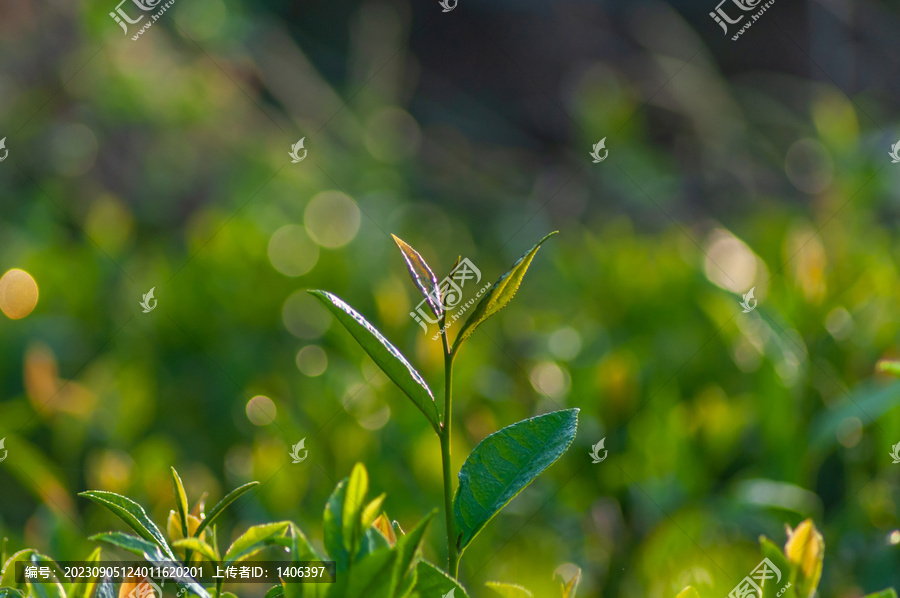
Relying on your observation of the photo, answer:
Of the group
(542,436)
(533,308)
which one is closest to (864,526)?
(542,436)

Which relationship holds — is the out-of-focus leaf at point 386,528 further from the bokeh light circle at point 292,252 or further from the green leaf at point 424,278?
the bokeh light circle at point 292,252

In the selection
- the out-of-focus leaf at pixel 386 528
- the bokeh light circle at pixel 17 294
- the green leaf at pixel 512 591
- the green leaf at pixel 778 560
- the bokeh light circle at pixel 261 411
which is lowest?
the bokeh light circle at pixel 261 411

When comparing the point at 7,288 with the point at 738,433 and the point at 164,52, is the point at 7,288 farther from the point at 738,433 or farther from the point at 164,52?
the point at 164,52

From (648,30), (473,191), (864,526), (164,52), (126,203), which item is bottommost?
(648,30)

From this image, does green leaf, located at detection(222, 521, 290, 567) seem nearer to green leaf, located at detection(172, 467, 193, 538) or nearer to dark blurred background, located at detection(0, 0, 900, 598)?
green leaf, located at detection(172, 467, 193, 538)

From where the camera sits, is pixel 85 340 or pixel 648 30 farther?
pixel 648 30

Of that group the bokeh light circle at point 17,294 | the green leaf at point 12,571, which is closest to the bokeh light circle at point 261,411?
the bokeh light circle at point 17,294

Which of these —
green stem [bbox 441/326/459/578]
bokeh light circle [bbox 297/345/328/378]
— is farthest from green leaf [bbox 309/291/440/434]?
bokeh light circle [bbox 297/345/328/378]

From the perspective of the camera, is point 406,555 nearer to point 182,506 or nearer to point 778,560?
point 182,506

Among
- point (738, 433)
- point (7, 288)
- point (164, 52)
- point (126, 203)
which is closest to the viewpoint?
point (738, 433)
